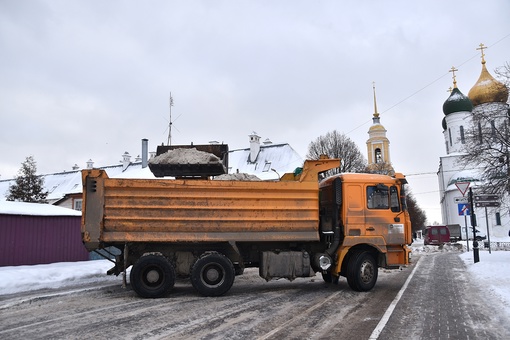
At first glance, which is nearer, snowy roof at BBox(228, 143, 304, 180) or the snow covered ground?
the snow covered ground

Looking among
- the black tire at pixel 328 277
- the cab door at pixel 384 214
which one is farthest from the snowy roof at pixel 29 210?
the cab door at pixel 384 214

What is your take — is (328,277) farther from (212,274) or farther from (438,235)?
(438,235)

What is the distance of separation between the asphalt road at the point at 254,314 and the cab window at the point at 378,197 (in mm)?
2124

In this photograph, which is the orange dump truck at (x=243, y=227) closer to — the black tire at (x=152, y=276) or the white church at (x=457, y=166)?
the black tire at (x=152, y=276)

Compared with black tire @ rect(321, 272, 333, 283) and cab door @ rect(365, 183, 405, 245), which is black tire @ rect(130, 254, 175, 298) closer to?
black tire @ rect(321, 272, 333, 283)

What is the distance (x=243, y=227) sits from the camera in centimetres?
920

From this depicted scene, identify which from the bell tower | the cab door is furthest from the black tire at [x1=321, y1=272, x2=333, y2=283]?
the bell tower

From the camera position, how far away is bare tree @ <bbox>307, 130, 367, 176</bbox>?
127 feet

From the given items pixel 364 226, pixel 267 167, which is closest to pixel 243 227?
pixel 364 226

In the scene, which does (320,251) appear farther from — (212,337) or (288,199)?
(212,337)

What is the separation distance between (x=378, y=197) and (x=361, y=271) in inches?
74.7

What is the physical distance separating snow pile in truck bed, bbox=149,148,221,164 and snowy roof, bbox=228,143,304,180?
31062 millimetres

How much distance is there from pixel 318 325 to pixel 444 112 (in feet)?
207

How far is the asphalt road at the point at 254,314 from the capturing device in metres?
5.95
